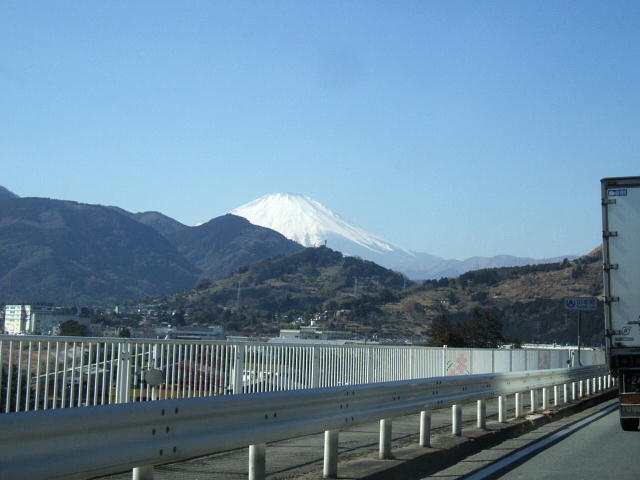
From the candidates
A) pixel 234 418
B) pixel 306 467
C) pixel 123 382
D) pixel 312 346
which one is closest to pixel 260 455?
pixel 234 418

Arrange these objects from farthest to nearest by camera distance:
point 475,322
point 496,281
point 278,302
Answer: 1. point 278,302
2. point 496,281
3. point 475,322

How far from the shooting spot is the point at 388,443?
9.26 meters

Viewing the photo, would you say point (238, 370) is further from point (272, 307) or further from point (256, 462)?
point (272, 307)

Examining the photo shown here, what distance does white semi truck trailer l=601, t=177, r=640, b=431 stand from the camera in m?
13.5

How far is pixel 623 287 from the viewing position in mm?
13617

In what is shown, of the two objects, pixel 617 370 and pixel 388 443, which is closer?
pixel 388 443

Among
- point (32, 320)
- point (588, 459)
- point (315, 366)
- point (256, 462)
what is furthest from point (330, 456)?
point (32, 320)

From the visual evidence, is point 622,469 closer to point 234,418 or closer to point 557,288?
point 234,418

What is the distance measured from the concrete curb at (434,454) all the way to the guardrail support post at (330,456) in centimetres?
9

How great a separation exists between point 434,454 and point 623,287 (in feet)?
17.8

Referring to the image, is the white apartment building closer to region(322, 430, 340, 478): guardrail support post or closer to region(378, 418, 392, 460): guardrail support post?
region(378, 418, 392, 460): guardrail support post

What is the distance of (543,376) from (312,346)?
482cm

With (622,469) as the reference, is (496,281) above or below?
above

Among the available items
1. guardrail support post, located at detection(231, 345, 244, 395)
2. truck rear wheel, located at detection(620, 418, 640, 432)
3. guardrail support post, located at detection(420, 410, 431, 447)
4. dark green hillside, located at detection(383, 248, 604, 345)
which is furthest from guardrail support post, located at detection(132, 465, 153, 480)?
dark green hillside, located at detection(383, 248, 604, 345)
